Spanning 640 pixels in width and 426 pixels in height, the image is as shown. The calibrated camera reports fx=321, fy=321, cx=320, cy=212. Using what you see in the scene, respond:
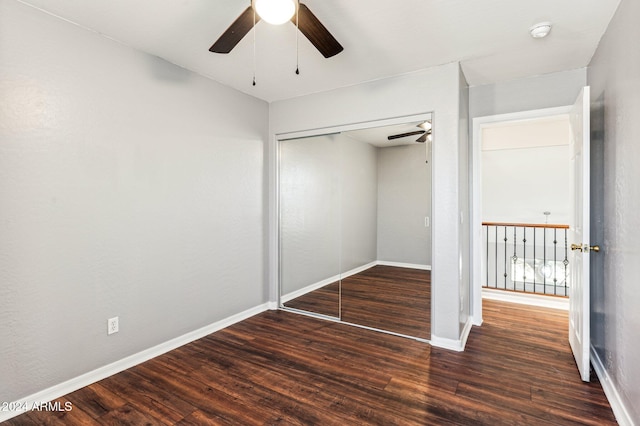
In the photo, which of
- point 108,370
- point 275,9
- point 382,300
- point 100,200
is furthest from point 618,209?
point 108,370

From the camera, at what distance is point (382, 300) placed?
4.04 metres

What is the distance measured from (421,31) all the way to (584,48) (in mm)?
1397

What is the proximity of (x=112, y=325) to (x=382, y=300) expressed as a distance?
113 inches

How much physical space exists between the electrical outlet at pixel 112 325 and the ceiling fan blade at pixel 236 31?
2.10 meters

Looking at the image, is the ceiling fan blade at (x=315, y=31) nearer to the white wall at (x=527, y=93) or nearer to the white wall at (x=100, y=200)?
the white wall at (x=100, y=200)

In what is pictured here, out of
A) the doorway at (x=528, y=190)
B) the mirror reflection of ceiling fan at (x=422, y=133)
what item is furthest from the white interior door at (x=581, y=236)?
the doorway at (x=528, y=190)

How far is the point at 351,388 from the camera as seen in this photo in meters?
2.25

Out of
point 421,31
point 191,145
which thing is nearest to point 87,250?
point 191,145

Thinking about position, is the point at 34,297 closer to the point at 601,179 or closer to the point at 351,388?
the point at 351,388

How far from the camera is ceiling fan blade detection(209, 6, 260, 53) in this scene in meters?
1.69

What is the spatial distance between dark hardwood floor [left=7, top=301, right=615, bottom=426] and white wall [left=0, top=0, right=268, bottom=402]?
0.36 m

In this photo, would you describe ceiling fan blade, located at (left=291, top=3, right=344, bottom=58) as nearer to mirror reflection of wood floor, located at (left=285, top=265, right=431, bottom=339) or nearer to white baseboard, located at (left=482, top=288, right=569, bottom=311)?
mirror reflection of wood floor, located at (left=285, top=265, right=431, bottom=339)

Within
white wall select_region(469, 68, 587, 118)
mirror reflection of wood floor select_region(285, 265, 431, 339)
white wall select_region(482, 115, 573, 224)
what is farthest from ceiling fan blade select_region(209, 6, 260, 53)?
white wall select_region(482, 115, 573, 224)

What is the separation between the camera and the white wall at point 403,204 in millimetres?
3674
